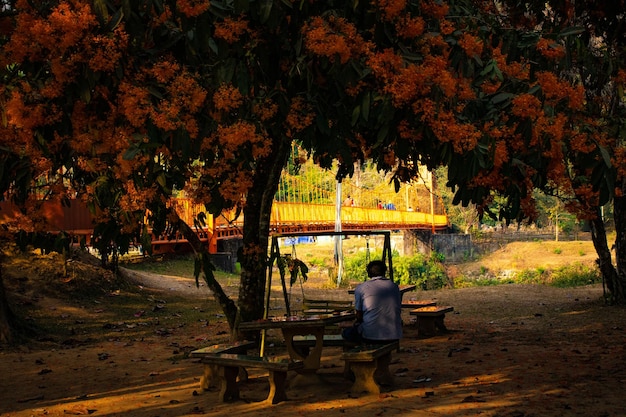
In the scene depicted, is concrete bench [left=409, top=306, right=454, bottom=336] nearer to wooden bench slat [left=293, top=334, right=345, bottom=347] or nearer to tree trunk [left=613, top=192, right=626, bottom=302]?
wooden bench slat [left=293, top=334, right=345, bottom=347]

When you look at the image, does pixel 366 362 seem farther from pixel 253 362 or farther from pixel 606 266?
pixel 606 266

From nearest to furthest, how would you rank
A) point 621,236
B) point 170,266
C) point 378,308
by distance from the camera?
point 378,308
point 621,236
point 170,266

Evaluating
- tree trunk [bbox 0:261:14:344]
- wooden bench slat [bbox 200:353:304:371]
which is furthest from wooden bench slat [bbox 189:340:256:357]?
Result: tree trunk [bbox 0:261:14:344]

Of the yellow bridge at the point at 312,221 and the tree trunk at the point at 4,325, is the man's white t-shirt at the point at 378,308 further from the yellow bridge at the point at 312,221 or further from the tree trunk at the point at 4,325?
the yellow bridge at the point at 312,221

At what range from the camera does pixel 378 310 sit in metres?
7.06

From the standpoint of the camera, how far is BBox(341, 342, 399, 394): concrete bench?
658cm

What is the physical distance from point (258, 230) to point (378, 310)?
2.54 m

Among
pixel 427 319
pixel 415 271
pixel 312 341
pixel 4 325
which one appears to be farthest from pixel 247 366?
pixel 415 271

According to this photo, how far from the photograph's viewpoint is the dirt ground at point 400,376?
20.6ft

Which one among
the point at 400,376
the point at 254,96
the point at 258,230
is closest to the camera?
the point at 254,96

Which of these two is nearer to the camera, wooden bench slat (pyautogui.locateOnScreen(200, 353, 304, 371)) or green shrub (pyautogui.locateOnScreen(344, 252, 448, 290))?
wooden bench slat (pyautogui.locateOnScreen(200, 353, 304, 371))

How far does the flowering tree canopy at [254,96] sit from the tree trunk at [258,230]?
3.08 meters

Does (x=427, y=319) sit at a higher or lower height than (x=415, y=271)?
higher

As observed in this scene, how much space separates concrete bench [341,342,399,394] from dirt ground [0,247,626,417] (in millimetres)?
112
